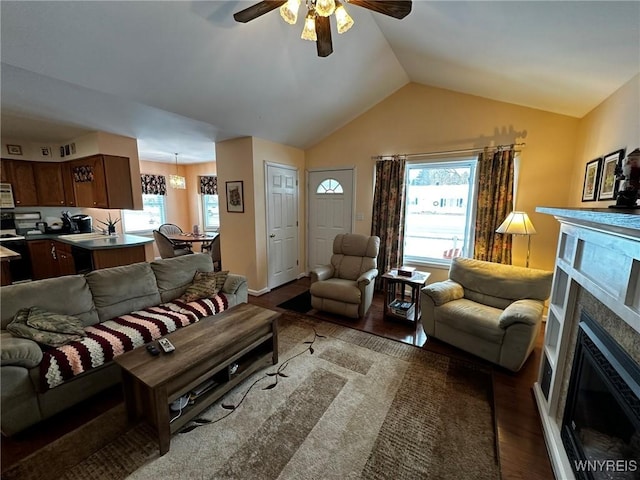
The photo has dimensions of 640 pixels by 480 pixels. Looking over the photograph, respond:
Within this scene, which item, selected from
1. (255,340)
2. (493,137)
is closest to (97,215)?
(255,340)

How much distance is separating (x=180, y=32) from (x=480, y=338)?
141 inches

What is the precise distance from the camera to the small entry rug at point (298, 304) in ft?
11.6

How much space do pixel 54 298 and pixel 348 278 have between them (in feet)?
9.60

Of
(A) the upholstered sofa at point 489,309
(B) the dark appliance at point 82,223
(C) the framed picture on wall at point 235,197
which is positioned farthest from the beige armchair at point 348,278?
(B) the dark appliance at point 82,223

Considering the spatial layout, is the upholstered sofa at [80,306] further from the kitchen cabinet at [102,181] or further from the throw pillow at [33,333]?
the kitchen cabinet at [102,181]

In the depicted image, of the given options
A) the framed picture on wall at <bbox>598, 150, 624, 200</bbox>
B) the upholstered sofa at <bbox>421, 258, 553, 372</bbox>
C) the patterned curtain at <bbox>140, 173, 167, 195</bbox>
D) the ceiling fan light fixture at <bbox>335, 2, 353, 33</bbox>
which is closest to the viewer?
the ceiling fan light fixture at <bbox>335, 2, 353, 33</bbox>

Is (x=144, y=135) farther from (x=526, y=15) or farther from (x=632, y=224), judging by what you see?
(x=632, y=224)

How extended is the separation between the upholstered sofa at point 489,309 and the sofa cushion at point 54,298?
122 inches

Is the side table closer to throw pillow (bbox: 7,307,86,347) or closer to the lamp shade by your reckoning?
the lamp shade

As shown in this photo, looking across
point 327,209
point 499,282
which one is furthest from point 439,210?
point 327,209

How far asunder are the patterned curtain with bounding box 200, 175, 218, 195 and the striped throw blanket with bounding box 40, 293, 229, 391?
479 cm

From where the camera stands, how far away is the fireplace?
1017 mm

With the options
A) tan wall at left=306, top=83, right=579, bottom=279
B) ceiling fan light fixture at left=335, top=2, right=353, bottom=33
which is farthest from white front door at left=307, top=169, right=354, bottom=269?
ceiling fan light fixture at left=335, top=2, right=353, bottom=33

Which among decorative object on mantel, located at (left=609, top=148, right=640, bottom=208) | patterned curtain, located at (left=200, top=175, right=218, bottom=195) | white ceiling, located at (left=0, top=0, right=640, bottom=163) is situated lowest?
decorative object on mantel, located at (left=609, top=148, right=640, bottom=208)
